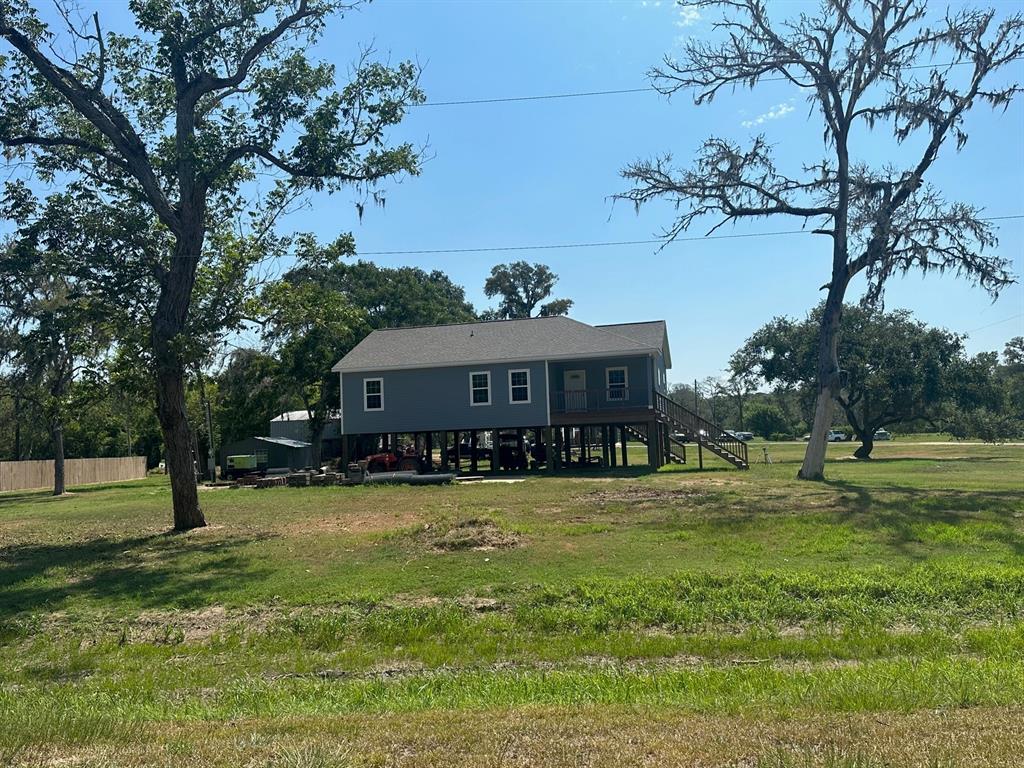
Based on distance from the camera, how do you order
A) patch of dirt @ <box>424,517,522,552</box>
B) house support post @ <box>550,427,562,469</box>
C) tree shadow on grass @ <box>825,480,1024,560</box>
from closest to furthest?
tree shadow on grass @ <box>825,480,1024,560</box> → patch of dirt @ <box>424,517,522,552</box> → house support post @ <box>550,427,562,469</box>

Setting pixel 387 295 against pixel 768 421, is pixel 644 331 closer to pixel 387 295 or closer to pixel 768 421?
pixel 387 295

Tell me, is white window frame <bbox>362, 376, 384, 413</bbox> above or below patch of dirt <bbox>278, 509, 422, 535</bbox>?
above

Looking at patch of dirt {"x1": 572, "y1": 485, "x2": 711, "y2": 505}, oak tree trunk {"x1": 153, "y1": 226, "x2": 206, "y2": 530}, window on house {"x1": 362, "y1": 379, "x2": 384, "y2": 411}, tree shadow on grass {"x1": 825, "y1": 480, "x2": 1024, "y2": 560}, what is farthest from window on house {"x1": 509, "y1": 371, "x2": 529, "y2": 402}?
oak tree trunk {"x1": 153, "y1": 226, "x2": 206, "y2": 530}

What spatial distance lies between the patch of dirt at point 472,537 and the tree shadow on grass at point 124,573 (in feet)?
8.64

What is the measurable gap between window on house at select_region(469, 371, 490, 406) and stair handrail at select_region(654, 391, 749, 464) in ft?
21.2

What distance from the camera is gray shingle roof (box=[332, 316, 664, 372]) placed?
30031 mm

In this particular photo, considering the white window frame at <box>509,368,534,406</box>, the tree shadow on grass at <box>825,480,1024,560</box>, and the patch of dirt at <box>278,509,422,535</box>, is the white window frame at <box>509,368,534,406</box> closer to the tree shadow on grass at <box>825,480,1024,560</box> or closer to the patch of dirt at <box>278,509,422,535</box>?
the tree shadow on grass at <box>825,480,1024,560</box>

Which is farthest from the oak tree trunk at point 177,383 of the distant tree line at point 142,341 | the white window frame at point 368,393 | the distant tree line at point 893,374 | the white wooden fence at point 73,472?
the distant tree line at point 893,374

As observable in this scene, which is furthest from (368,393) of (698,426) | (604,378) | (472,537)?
(472,537)

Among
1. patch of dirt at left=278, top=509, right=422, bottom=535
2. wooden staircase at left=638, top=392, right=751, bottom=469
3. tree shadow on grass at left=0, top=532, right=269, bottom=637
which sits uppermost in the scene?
wooden staircase at left=638, top=392, right=751, bottom=469

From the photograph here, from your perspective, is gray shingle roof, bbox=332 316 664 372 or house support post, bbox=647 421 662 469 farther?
gray shingle roof, bbox=332 316 664 372

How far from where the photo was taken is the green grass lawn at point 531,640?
4055mm

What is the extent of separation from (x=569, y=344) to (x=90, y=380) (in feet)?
60.6

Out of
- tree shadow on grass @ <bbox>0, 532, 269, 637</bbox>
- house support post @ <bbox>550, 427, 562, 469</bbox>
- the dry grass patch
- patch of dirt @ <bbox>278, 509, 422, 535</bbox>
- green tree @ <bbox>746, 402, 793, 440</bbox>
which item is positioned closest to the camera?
the dry grass patch
